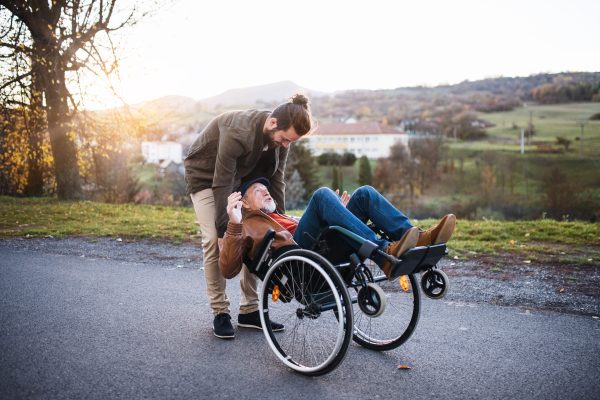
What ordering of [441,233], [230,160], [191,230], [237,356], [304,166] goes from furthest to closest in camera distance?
[304,166] < [191,230] < [230,160] < [237,356] < [441,233]

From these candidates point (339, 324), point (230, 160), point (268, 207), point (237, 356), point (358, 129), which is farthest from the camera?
point (358, 129)

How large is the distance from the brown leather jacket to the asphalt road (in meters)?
0.67

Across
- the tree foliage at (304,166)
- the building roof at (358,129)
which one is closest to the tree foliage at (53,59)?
the tree foliage at (304,166)

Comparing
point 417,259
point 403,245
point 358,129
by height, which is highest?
point 358,129

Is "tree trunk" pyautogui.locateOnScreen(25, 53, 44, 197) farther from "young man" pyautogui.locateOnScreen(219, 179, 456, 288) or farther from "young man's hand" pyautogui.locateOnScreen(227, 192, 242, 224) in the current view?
"young man's hand" pyautogui.locateOnScreen(227, 192, 242, 224)

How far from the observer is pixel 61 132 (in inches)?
526

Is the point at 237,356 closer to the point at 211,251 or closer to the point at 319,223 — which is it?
the point at 211,251

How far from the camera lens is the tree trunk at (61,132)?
38.9 ft

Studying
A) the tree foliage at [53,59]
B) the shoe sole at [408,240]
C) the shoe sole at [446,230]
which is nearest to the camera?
the shoe sole at [408,240]

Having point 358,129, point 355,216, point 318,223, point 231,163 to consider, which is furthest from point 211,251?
point 358,129

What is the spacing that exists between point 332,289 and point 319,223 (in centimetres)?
63

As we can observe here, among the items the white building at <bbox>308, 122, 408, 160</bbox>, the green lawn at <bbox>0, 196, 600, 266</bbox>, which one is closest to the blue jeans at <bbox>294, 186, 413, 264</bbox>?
the green lawn at <bbox>0, 196, 600, 266</bbox>

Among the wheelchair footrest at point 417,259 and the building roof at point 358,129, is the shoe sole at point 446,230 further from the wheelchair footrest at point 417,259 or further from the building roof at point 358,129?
the building roof at point 358,129

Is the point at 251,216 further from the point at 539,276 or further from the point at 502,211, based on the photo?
the point at 502,211
